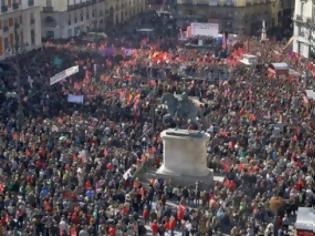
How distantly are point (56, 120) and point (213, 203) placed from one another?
1373 cm

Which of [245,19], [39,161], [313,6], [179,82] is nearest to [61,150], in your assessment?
[39,161]

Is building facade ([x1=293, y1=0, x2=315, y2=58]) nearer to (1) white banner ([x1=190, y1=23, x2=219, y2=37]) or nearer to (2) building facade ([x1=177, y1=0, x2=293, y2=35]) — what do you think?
(1) white banner ([x1=190, y1=23, x2=219, y2=37])

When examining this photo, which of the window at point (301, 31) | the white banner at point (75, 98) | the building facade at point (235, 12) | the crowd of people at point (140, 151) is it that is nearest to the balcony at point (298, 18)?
the window at point (301, 31)

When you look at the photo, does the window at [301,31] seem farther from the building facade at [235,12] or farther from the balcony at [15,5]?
the balcony at [15,5]

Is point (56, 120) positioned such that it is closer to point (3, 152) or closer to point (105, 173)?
point (3, 152)

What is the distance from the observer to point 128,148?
116ft

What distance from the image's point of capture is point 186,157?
3288cm

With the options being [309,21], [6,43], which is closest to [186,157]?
[6,43]

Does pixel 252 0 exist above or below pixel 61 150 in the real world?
above

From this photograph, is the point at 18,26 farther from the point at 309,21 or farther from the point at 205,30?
the point at 309,21

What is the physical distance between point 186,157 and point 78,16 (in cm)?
5226

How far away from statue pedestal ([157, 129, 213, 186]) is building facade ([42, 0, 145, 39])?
48.0 metres

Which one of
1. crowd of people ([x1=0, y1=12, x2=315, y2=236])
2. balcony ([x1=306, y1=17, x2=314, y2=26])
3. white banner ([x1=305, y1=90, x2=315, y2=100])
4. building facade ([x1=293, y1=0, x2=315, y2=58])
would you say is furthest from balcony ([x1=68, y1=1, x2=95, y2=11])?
white banner ([x1=305, y1=90, x2=315, y2=100])

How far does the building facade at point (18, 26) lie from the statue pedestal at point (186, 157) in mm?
31285
